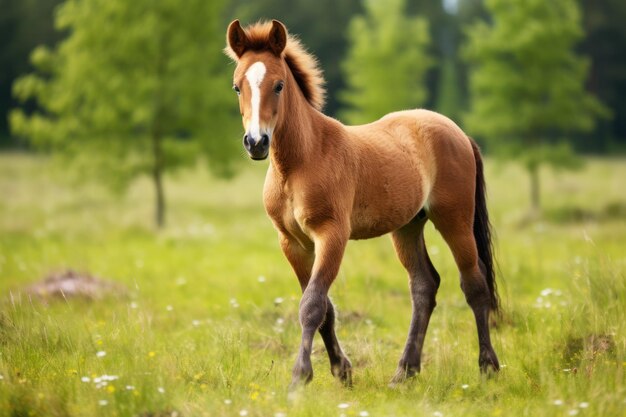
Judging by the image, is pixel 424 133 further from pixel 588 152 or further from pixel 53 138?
pixel 588 152

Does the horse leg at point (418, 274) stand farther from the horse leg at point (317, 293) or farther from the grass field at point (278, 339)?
the horse leg at point (317, 293)

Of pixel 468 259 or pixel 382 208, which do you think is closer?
pixel 382 208

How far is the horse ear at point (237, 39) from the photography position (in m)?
5.11

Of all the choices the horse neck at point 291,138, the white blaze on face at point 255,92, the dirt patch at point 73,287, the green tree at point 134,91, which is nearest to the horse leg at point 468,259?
the horse neck at point 291,138

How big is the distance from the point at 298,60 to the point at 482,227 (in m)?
→ 2.35

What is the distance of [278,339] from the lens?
7020 millimetres

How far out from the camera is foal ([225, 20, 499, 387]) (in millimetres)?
5082

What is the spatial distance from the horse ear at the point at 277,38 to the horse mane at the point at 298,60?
5 centimetres

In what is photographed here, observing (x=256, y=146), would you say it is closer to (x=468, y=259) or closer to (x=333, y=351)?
(x=333, y=351)

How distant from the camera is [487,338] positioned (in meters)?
6.09

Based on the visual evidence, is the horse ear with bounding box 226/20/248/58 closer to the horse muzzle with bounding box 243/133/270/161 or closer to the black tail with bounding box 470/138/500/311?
the horse muzzle with bounding box 243/133/270/161

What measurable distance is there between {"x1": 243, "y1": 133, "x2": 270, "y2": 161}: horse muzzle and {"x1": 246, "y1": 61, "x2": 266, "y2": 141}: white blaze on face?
20 mm

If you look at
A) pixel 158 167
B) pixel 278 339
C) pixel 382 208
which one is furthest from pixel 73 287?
pixel 158 167

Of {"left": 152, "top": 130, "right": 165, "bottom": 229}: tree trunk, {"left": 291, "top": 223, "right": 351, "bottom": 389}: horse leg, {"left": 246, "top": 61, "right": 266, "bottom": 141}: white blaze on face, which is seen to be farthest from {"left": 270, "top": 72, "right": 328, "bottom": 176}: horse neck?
{"left": 152, "top": 130, "right": 165, "bottom": 229}: tree trunk
